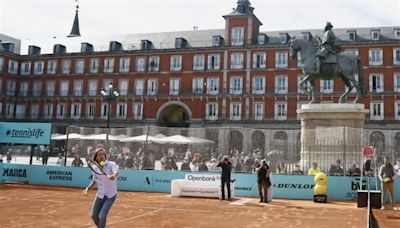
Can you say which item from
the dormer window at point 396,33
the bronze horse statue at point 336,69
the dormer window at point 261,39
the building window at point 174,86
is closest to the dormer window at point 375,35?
the dormer window at point 396,33

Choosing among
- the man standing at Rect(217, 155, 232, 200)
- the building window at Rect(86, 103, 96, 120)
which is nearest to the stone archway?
the building window at Rect(86, 103, 96, 120)

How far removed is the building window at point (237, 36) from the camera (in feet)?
177

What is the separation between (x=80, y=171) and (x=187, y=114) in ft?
117

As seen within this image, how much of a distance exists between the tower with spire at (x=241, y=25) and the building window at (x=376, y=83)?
13874 mm

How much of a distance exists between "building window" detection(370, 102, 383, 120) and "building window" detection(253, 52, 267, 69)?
12.6 metres

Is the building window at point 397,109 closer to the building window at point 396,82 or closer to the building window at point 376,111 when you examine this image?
the building window at point 376,111

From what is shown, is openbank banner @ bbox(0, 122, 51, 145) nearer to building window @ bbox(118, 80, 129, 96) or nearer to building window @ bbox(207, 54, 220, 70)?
building window @ bbox(207, 54, 220, 70)

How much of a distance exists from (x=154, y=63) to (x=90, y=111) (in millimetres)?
10423

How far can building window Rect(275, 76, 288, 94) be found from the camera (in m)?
51.6

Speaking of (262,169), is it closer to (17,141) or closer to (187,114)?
(17,141)

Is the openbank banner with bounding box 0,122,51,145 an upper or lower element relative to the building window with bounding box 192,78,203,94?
lower

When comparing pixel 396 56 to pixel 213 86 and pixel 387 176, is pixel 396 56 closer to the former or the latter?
pixel 213 86

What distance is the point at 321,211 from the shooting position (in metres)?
13.6

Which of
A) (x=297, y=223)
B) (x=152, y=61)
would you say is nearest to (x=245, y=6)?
(x=152, y=61)
